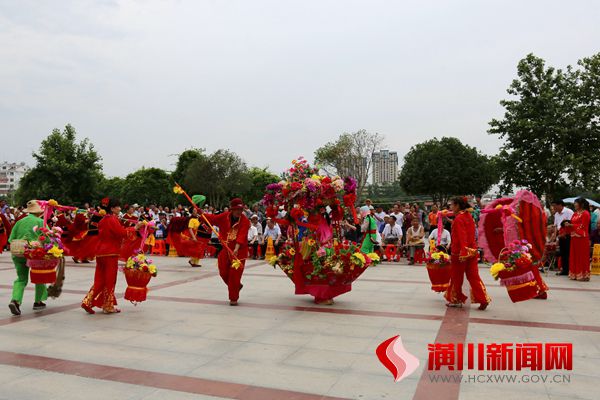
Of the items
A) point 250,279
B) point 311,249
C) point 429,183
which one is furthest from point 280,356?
point 429,183

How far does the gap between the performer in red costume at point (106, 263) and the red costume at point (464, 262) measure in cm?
480

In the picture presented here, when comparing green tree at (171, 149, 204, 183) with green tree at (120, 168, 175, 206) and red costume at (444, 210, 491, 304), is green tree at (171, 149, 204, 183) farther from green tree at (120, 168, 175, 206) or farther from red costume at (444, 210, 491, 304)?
red costume at (444, 210, 491, 304)

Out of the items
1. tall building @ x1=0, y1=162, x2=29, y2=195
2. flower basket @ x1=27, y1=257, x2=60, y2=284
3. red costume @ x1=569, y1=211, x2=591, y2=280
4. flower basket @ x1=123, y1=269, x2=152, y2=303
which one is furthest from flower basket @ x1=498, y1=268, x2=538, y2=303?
tall building @ x1=0, y1=162, x2=29, y2=195

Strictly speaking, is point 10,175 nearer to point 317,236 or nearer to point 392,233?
point 392,233

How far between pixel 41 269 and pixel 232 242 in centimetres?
269

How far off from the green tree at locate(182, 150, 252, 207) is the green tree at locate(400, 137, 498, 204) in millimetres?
16611

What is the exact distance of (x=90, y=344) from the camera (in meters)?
5.35

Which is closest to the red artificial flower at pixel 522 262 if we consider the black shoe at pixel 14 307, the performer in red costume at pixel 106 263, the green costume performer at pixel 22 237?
the performer in red costume at pixel 106 263

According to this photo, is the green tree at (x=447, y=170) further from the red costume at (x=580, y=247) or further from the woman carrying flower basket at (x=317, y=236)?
the woman carrying flower basket at (x=317, y=236)

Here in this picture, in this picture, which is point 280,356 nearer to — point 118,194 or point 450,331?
point 450,331

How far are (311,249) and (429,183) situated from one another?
40.7m

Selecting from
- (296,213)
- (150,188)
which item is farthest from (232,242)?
(150,188)

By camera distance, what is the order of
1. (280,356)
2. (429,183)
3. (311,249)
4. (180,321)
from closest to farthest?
(280,356) → (180,321) → (311,249) → (429,183)

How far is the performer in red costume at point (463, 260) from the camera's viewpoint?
704cm
